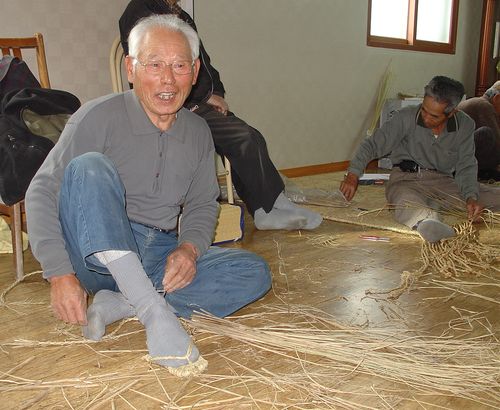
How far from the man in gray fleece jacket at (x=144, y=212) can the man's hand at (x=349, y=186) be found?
122cm

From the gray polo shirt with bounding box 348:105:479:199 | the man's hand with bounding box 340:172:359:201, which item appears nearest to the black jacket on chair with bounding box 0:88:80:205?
the man's hand with bounding box 340:172:359:201

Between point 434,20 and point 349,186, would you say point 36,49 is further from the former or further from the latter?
point 434,20

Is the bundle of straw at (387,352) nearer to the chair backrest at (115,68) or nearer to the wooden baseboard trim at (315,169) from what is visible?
the chair backrest at (115,68)

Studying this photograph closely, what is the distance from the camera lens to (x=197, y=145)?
5.24 feet

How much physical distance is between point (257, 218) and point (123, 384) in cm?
154

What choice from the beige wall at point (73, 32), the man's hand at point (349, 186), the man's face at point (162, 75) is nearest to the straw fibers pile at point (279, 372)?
the man's face at point (162, 75)

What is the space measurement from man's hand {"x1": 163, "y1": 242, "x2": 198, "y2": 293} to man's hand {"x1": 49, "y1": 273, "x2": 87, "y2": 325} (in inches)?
9.8

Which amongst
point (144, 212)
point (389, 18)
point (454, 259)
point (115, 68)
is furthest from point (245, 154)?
point (389, 18)

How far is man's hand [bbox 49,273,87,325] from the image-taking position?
48.6 inches

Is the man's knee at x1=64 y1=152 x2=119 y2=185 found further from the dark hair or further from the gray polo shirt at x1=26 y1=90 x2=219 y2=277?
the dark hair

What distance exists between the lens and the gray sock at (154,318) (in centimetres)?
126

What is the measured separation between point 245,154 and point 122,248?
1.41 metres

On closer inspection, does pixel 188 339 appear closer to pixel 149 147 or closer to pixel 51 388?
pixel 51 388

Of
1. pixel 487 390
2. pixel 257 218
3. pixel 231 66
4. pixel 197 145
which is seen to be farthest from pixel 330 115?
pixel 487 390
